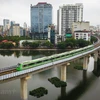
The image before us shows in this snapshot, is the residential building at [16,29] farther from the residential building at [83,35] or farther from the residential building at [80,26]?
the residential building at [83,35]

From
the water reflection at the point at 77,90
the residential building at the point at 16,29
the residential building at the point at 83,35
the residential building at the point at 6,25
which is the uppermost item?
the residential building at the point at 6,25

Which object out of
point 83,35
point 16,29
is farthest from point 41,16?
point 83,35

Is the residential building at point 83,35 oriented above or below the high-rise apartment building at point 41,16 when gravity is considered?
below

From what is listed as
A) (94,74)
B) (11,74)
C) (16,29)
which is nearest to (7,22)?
→ (16,29)

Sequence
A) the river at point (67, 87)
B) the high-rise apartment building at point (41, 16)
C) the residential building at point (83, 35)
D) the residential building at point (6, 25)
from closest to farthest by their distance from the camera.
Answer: the river at point (67, 87) → the residential building at point (83, 35) → the high-rise apartment building at point (41, 16) → the residential building at point (6, 25)

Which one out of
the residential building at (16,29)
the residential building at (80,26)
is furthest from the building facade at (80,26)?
the residential building at (16,29)

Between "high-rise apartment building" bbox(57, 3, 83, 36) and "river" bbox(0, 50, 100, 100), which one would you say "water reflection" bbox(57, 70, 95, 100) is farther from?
"high-rise apartment building" bbox(57, 3, 83, 36)

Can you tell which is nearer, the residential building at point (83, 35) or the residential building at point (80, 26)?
the residential building at point (83, 35)

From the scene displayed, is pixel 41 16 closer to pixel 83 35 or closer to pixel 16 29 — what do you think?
pixel 16 29

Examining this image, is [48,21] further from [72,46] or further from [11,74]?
[11,74]
